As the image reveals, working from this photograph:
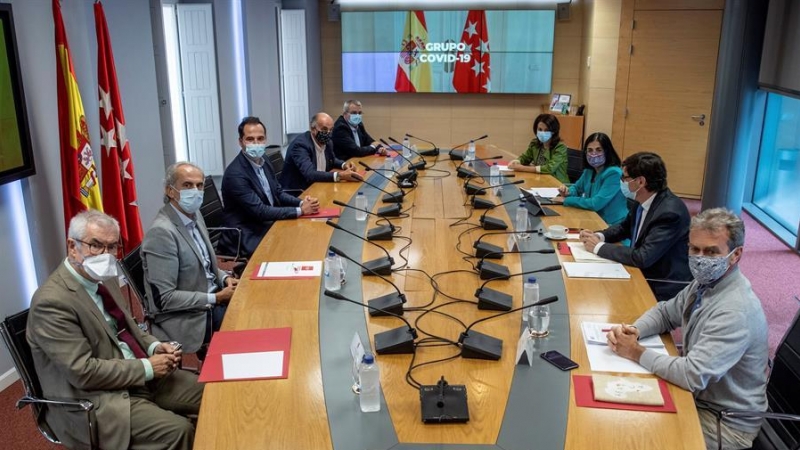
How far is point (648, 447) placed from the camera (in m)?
1.96

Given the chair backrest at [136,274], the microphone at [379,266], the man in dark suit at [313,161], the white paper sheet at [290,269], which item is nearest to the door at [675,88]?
the man in dark suit at [313,161]

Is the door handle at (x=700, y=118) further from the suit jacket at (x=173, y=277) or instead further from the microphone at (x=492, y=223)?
the suit jacket at (x=173, y=277)

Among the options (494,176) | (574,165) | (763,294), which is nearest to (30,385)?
(494,176)

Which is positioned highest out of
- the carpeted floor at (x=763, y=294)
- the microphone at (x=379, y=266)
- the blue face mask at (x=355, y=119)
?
the blue face mask at (x=355, y=119)

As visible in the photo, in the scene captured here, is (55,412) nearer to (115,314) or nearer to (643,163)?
(115,314)

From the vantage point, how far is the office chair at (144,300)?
3.14 metres

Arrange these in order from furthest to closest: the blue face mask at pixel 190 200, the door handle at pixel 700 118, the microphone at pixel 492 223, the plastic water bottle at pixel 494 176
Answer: the door handle at pixel 700 118
the plastic water bottle at pixel 494 176
the microphone at pixel 492 223
the blue face mask at pixel 190 200

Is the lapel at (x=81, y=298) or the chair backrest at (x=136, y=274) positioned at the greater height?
the lapel at (x=81, y=298)

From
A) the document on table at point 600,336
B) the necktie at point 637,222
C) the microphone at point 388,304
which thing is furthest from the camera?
the necktie at point 637,222

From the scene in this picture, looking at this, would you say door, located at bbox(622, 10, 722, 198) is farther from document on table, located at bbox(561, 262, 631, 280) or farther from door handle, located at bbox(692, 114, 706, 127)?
document on table, located at bbox(561, 262, 631, 280)

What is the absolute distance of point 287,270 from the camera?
11.0 feet

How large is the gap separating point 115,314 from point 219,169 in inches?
181

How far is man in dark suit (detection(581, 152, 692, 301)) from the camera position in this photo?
3.40 m

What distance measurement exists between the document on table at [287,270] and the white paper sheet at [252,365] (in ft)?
2.62
